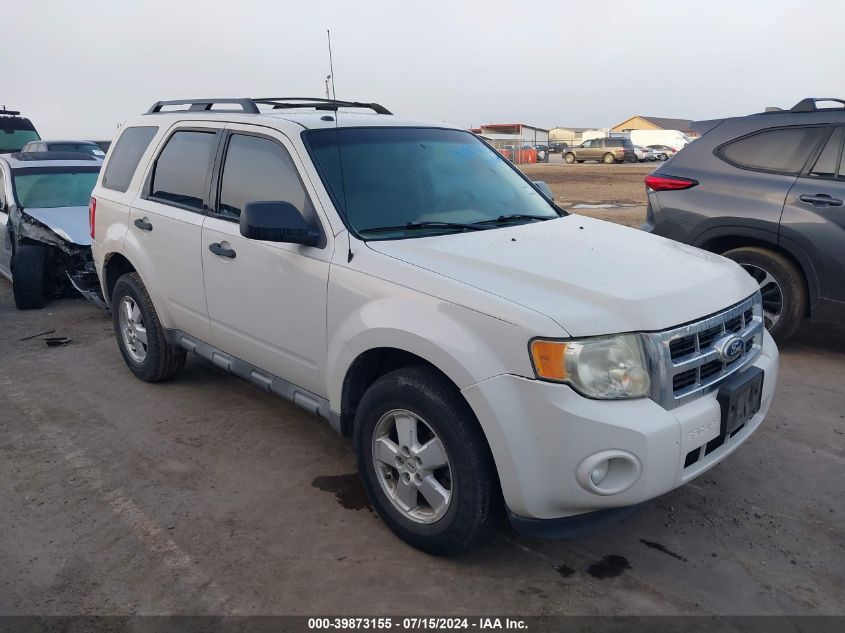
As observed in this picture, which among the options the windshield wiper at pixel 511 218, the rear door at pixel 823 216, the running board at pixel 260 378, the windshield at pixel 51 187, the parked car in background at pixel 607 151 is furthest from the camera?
the parked car in background at pixel 607 151

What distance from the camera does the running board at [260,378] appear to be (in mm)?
3533

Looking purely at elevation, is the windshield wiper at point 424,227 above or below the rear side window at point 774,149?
below

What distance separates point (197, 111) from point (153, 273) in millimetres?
1088

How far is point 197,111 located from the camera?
4660mm

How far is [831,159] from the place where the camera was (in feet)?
17.6

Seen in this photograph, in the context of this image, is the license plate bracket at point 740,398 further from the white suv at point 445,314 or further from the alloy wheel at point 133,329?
the alloy wheel at point 133,329

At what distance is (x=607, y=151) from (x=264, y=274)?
137ft

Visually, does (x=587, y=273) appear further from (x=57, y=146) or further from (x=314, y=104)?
(x=57, y=146)

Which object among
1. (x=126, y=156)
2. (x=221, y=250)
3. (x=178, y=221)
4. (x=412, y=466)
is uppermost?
(x=126, y=156)

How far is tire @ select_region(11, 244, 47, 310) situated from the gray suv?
608 centimetres

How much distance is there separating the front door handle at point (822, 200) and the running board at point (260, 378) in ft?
13.1

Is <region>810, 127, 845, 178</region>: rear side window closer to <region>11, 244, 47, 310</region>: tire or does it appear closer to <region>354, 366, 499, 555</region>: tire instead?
<region>354, 366, 499, 555</region>: tire

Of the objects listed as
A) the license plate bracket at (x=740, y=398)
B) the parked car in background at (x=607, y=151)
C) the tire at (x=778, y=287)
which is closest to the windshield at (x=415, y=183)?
the license plate bracket at (x=740, y=398)

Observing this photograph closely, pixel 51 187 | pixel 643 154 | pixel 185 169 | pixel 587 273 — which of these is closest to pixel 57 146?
pixel 51 187
